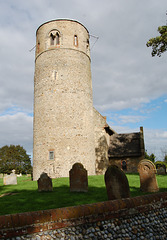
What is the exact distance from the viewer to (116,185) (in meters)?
6.66

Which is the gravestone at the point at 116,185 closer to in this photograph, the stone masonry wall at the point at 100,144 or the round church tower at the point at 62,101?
the round church tower at the point at 62,101

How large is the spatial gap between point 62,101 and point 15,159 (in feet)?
109

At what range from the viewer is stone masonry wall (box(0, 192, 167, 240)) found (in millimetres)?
4200

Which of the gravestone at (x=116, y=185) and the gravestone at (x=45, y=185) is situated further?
the gravestone at (x=45, y=185)

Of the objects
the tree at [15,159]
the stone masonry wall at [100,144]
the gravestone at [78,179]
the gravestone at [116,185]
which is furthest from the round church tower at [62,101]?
the tree at [15,159]

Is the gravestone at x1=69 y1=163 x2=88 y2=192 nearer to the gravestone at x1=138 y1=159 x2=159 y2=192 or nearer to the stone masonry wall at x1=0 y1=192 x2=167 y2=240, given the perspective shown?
the gravestone at x1=138 y1=159 x2=159 y2=192

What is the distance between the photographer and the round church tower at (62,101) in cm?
1625

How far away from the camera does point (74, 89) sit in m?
17.5

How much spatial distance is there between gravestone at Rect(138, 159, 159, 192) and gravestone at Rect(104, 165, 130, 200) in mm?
2350

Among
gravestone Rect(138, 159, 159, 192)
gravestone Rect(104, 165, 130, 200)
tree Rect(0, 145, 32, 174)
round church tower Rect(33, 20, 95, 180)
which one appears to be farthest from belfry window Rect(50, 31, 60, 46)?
tree Rect(0, 145, 32, 174)

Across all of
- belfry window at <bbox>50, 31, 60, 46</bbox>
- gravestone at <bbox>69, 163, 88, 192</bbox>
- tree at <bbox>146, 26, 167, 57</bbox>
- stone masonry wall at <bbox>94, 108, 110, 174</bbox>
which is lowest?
gravestone at <bbox>69, 163, 88, 192</bbox>

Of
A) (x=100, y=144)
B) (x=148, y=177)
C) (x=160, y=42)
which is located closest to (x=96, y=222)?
(x=148, y=177)

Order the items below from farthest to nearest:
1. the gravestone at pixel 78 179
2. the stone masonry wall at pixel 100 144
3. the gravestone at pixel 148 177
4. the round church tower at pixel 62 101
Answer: the stone masonry wall at pixel 100 144
the round church tower at pixel 62 101
the gravestone at pixel 78 179
the gravestone at pixel 148 177

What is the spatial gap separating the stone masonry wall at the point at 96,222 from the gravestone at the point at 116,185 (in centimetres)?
58
